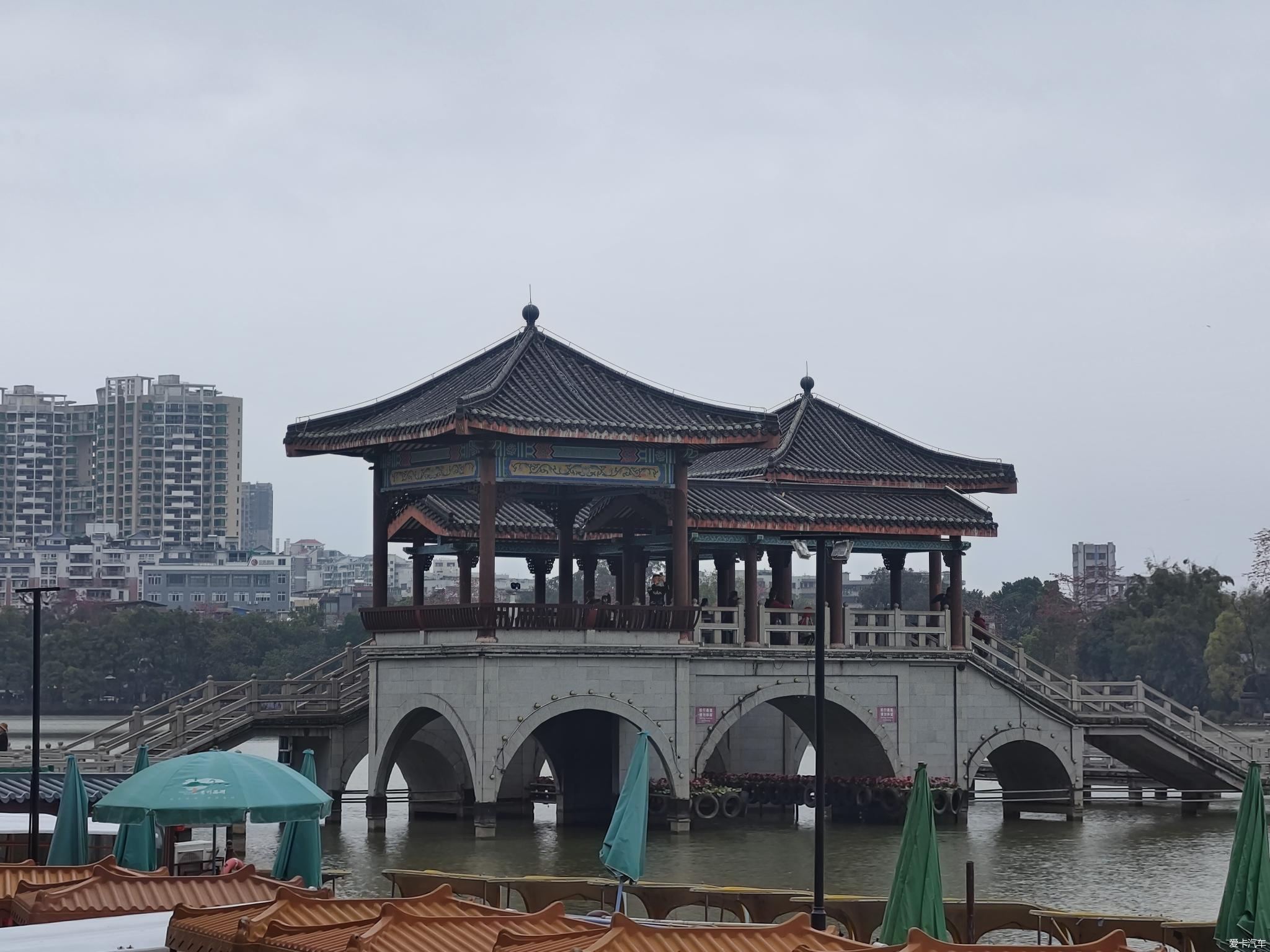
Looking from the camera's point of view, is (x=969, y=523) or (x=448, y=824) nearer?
(x=448, y=824)

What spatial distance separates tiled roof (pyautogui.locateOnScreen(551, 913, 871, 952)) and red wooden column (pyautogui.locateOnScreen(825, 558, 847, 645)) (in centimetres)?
2423

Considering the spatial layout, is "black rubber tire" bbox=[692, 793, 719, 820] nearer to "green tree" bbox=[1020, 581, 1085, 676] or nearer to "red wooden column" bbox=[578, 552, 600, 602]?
"red wooden column" bbox=[578, 552, 600, 602]

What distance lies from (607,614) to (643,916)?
40.5ft

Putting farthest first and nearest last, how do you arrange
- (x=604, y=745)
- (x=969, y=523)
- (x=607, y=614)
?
(x=969, y=523) < (x=604, y=745) < (x=607, y=614)

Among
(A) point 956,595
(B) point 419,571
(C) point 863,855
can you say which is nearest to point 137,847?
(C) point 863,855

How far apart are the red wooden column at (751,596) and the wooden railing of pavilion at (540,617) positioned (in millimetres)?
4531

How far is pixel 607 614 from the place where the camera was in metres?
38.3

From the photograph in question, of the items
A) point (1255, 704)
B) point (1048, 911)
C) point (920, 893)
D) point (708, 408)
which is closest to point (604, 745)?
point (708, 408)

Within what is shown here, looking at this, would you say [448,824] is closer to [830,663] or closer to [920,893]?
[830,663]

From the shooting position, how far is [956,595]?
4447 cm

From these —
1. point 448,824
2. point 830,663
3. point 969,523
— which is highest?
point 969,523

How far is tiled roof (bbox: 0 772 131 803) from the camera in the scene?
96.8 feet

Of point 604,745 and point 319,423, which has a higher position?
point 319,423

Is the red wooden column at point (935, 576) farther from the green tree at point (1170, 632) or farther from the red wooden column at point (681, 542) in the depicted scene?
the green tree at point (1170, 632)
